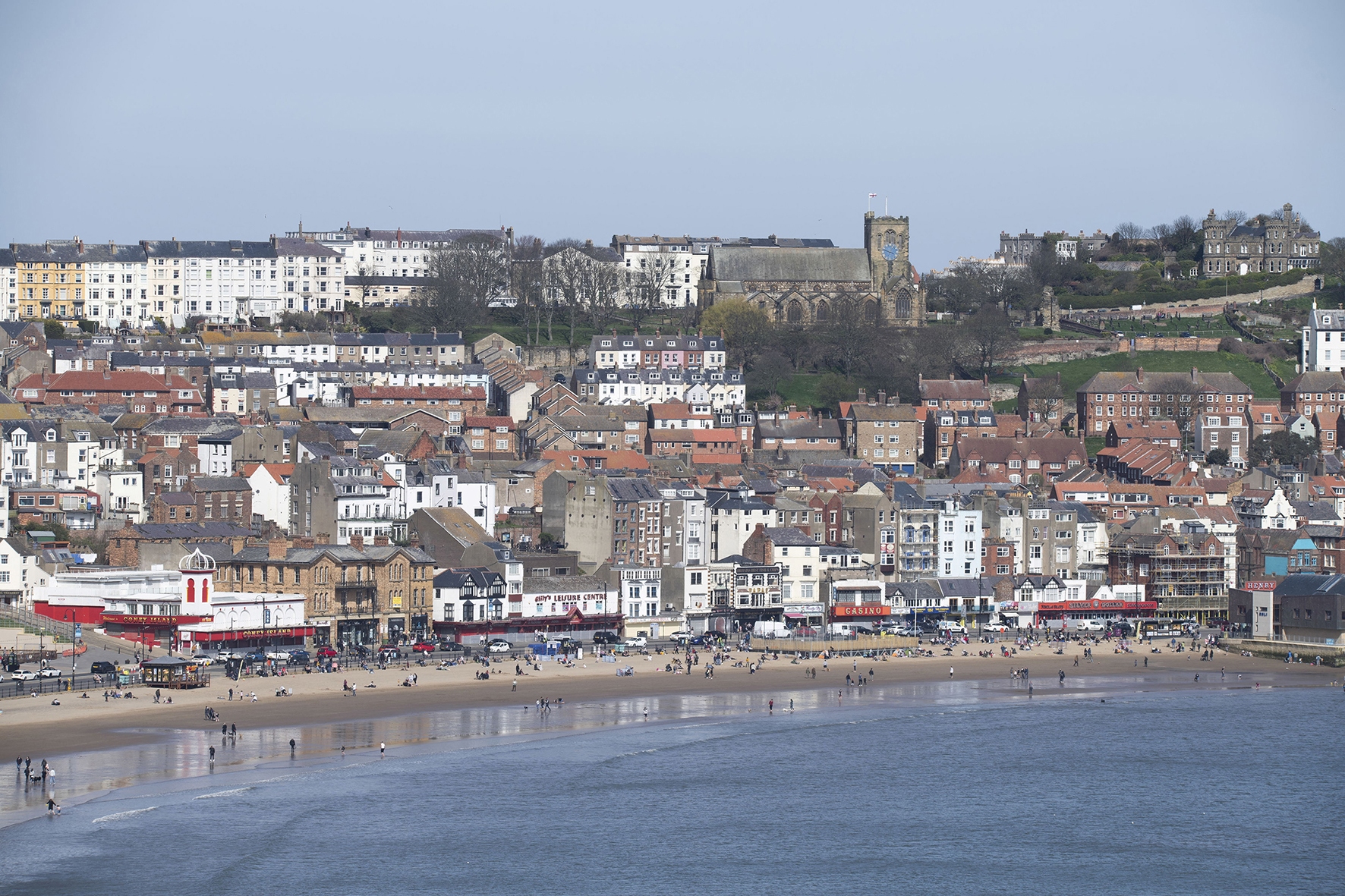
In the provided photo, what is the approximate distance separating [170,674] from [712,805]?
19.0m

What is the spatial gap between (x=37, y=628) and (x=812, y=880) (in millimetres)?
33079

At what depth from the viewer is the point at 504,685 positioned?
66.8m

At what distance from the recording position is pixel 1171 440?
108 metres

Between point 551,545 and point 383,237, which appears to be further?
point 383,237

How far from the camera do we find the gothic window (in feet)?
431

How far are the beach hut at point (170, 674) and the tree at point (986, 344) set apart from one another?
65.9 meters

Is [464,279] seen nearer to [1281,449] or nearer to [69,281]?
[69,281]

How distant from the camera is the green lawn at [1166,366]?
118 meters

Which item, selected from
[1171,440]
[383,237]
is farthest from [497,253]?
[1171,440]

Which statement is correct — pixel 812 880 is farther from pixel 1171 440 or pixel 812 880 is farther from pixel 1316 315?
pixel 1316 315

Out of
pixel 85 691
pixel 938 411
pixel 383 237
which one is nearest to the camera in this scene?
pixel 85 691

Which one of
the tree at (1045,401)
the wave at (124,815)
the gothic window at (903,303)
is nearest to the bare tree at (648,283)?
the gothic window at (903,303)

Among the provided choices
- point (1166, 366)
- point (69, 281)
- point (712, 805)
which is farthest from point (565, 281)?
point (712, 805)

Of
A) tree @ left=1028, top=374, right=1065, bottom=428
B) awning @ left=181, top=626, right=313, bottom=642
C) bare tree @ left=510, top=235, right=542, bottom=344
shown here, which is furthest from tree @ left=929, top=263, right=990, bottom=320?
awning @ left=181, top=626, right=313, bottom=642
